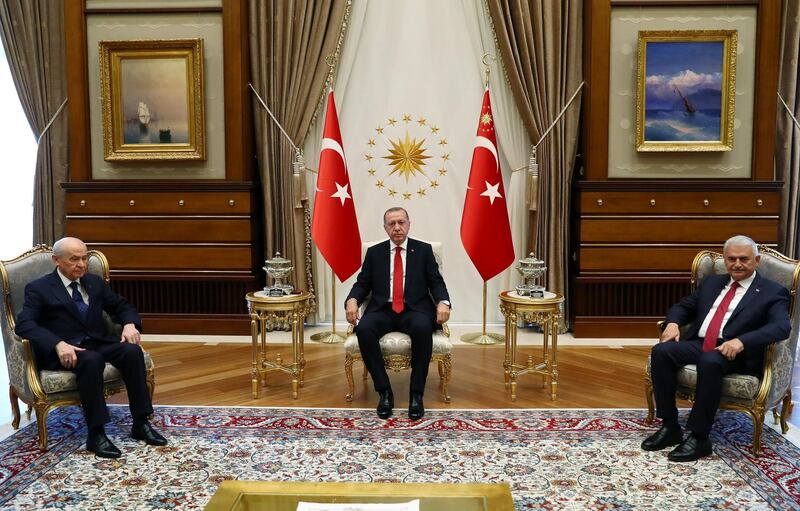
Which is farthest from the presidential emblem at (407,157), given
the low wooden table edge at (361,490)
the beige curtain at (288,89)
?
the low wooden table edge at (361,490)

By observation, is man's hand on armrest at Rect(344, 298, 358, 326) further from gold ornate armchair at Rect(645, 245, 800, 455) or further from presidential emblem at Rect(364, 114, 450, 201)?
presidential emblem at Rect(364, 114, 450, 201)

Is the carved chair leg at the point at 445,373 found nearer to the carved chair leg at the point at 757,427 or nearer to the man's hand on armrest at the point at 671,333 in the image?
the man's hand on armrest at the point at 671,333

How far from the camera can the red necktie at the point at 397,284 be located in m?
5.08

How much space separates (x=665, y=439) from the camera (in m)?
4.11

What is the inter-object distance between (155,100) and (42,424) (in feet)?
12.2

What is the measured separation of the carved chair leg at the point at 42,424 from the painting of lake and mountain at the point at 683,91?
17.6 feet

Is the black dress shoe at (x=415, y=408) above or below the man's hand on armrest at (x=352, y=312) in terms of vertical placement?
below

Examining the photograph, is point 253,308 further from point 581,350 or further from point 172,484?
point 581,350

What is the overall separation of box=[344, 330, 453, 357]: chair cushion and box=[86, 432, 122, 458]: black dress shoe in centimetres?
159

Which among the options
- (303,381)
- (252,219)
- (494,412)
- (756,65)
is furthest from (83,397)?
(756,65)

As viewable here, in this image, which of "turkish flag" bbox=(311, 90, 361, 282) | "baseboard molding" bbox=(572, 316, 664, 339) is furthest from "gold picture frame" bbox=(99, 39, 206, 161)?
"baseboard molding" bbox=(572, 316, 664, 339)

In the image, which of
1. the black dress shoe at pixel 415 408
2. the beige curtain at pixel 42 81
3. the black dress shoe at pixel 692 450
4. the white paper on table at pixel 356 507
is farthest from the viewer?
the beige curtain at pixel 42 81

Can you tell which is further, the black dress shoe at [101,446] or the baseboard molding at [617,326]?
the baseboard molding at [617,326]

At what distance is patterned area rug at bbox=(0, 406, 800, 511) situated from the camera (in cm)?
353
